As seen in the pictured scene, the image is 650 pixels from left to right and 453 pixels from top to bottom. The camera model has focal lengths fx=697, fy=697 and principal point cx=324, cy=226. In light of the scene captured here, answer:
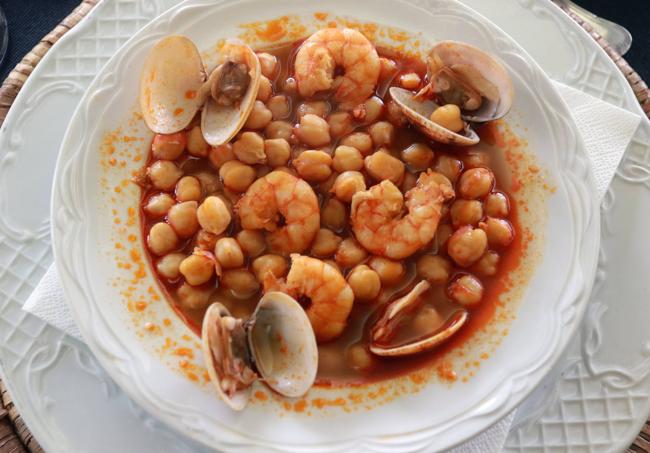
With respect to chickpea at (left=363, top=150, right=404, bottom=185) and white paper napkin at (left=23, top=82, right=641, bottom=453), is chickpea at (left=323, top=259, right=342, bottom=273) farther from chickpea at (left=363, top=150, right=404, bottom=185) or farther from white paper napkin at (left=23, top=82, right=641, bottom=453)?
white paper napkin at (left=23, top=82, right=641, bottom=453)

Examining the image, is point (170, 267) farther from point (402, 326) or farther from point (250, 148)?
point (402, 326)

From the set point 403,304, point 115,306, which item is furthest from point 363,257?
point 115,306

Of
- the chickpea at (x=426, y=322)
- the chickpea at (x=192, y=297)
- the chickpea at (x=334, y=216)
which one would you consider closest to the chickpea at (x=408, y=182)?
the chickpea at (x=334, y=216)

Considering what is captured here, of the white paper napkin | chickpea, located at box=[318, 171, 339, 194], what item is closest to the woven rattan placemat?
the white paper napkin

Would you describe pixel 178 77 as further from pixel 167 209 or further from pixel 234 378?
pixel 234 378

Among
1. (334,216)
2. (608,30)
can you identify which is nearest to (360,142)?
(334,216)
